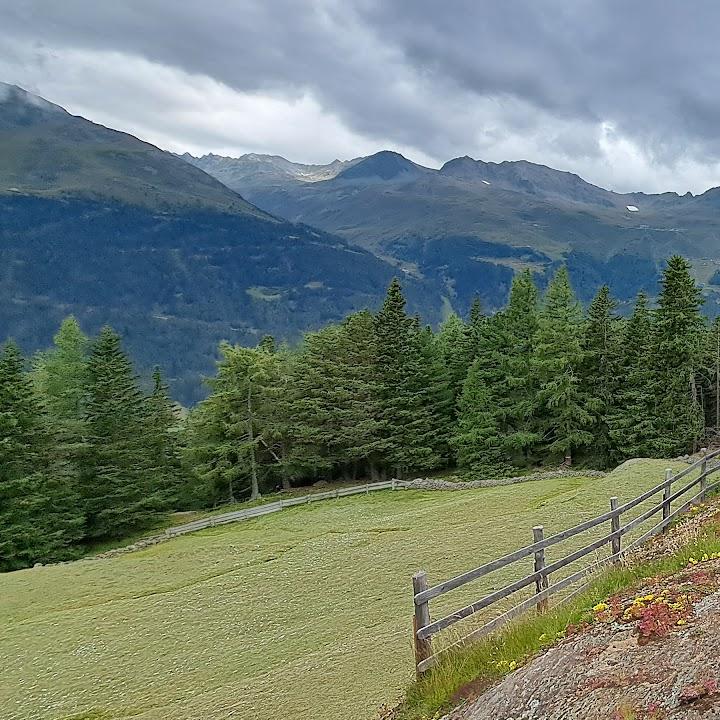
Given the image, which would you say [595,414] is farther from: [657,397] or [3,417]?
[3,417]

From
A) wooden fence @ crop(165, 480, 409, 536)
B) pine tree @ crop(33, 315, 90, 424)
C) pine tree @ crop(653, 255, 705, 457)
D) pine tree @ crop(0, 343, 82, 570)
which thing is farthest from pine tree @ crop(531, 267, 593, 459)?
pine tree @ crop(33, 315, 90, 424)

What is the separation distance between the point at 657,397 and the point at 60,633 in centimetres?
4449

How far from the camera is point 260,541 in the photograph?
3406 cm

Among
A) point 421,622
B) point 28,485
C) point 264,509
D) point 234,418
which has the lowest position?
point 264,509

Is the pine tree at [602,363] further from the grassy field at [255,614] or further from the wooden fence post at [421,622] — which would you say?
Result: the wooden fence post at [421,622]

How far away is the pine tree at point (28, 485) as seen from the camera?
137 ft

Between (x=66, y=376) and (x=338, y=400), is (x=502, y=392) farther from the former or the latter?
(x=66, y=376)

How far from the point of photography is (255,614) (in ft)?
69.9

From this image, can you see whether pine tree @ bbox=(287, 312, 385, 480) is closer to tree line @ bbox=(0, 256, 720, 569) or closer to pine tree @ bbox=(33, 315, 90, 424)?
tree line @ bbox=(0, 256, 720, 569)

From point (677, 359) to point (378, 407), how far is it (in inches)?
972

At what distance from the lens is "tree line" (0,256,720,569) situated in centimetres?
4897

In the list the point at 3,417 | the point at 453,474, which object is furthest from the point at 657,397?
the point at 3,417

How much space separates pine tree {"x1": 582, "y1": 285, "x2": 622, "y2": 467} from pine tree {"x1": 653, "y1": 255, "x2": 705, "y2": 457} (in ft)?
12.2

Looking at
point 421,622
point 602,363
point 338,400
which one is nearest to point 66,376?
point 338,400
